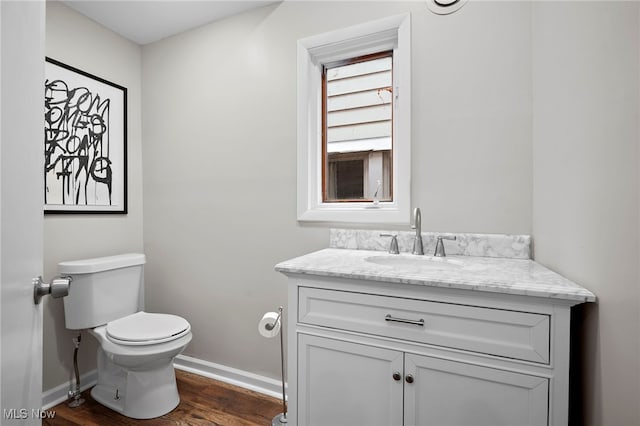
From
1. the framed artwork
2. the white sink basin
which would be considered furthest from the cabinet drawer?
the framed artwork

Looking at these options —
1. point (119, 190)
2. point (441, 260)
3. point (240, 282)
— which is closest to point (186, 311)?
point (240, 282)

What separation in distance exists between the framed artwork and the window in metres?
1.43

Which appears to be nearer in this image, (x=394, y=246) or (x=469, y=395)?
(x=469, y=395)

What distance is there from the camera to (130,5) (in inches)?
79.7

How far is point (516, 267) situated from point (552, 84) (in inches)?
27.4

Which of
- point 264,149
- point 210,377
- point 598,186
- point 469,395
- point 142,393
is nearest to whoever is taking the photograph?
point 598,186

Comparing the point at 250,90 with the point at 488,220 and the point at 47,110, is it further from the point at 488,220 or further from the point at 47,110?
the point at 488,220

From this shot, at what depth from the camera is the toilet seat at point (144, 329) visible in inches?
66.3

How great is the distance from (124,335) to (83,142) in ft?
3.99

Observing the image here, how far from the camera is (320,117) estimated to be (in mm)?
1979

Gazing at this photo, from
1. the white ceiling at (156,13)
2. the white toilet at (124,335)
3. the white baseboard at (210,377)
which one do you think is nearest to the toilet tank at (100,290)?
the white toilet at (124,335)

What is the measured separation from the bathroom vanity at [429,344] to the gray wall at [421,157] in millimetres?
135

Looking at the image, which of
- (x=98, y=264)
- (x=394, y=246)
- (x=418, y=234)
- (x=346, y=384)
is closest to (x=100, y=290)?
(x=98, y=264)

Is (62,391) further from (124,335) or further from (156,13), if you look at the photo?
(156,13)
